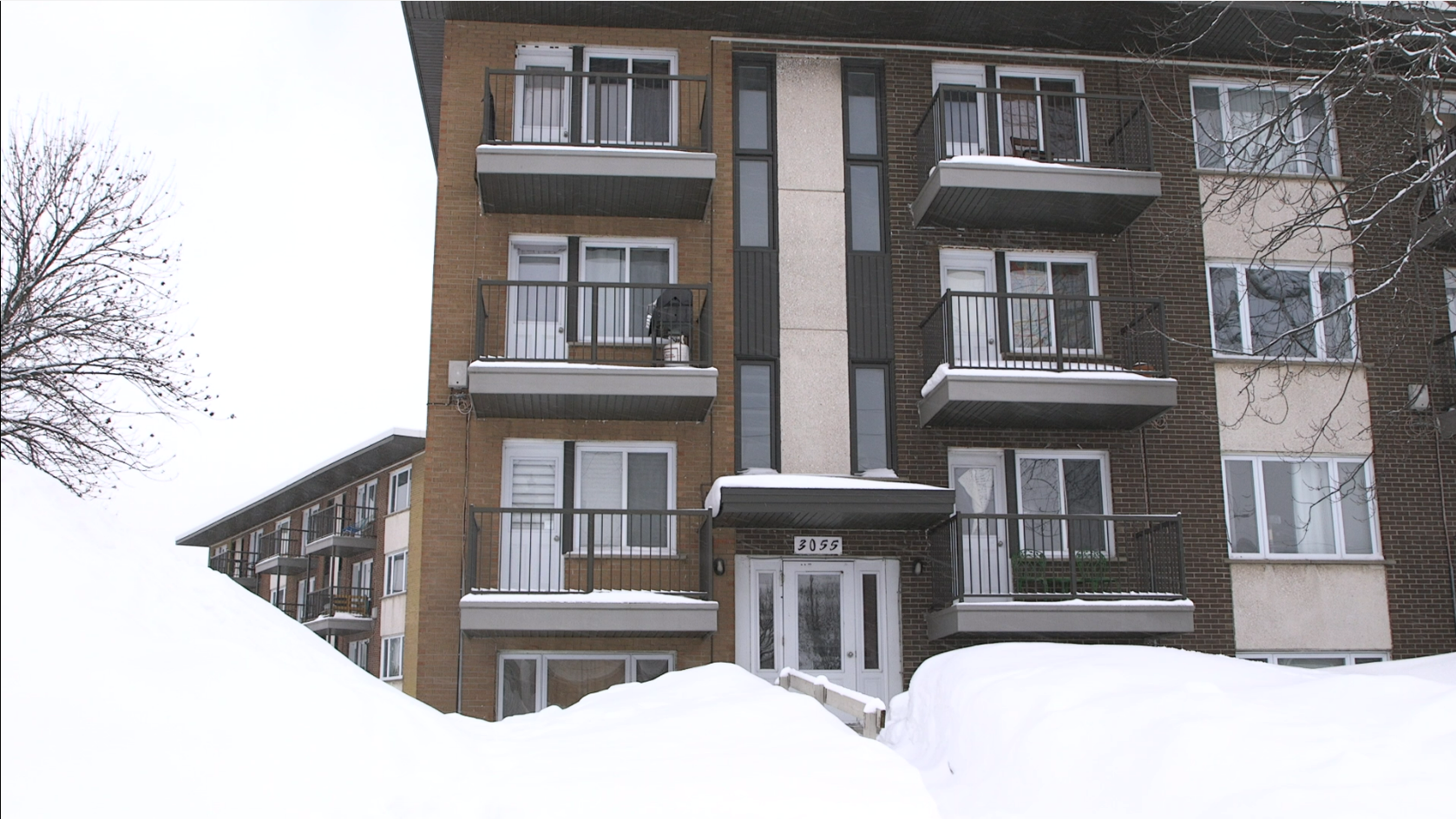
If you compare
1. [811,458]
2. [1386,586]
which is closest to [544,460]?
[811,458]

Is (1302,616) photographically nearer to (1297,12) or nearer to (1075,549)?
(1075,549)

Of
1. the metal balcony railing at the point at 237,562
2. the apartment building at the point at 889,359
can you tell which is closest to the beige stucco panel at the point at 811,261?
the apartment building at the point at 889,359

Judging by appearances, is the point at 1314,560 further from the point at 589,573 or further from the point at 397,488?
the point at 397,488

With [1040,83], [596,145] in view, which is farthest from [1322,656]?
[596,145]

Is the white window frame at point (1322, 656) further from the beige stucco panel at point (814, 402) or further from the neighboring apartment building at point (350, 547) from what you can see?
the neighboring apartment building at point (350, 547)

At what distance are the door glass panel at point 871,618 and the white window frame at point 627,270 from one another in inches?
173

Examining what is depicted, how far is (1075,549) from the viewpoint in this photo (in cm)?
1638

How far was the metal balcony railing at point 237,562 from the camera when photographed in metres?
48.7

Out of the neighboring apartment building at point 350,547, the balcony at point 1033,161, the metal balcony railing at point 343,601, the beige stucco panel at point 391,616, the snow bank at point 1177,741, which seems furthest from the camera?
the metal balcony railing at point 343,601

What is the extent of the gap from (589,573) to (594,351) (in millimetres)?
2772

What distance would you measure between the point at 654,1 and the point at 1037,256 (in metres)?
6.49

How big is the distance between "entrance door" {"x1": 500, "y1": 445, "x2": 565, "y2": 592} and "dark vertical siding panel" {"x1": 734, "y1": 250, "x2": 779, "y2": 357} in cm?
297

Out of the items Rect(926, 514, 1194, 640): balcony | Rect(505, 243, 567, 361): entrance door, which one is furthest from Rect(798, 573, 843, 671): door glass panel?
Rect(505, 243, 567, 361): entrance door

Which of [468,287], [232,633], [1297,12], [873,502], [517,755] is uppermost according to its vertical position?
[1297,12]
